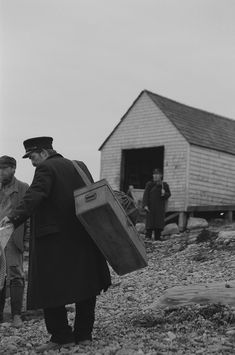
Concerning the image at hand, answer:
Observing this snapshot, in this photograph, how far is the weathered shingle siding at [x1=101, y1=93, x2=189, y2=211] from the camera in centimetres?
2403

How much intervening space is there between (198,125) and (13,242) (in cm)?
1932

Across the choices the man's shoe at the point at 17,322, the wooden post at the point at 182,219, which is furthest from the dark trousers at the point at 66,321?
the wooden post at the point at 182,219

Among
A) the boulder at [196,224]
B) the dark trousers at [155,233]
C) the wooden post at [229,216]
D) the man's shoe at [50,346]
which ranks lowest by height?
the man's shoe at [50,346]

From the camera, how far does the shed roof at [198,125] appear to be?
976 inches

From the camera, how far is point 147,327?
6301 millimetres

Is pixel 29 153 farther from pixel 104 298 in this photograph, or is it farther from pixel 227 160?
pixel 227 160

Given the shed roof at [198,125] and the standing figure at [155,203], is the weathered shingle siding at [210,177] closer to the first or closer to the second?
the shed roof at [198,125]

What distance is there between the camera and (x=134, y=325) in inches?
256

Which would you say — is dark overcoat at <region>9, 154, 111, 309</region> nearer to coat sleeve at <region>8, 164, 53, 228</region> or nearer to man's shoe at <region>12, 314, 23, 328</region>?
coat sleeve at <region>8, 164, 53, 228</region>

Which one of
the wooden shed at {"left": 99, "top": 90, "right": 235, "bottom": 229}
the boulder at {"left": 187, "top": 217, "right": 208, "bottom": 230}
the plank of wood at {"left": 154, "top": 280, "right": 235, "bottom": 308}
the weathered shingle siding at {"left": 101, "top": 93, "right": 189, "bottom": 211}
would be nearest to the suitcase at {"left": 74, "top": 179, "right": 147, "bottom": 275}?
the plank of wood at {"left": 154, "top": 280, "right": 235, "bottom": 308}

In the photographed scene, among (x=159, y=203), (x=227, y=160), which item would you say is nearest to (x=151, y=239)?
(x=159, y=203)

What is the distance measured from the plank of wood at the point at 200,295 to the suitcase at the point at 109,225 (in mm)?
1472

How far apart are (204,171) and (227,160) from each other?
1.64 meters

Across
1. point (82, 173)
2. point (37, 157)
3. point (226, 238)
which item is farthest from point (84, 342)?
point (226, 238)
